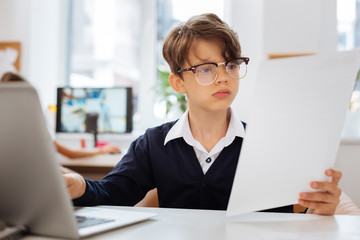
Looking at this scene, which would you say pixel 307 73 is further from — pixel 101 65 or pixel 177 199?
pixel 101 65

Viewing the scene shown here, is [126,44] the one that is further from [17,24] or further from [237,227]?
[237,227]

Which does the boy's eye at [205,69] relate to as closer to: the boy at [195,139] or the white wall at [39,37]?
the boy at [195,139]

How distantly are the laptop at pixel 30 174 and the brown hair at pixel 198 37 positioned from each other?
2.32ft

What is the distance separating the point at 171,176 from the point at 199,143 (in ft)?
0.44

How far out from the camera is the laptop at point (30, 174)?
0.50 meters

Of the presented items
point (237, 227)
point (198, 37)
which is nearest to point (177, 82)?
point (198, 37)

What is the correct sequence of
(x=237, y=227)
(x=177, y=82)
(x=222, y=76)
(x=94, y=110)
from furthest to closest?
(x=94, y=110)
(x=177, y=82)
(x=222, y=76)
(x=237, y=227)

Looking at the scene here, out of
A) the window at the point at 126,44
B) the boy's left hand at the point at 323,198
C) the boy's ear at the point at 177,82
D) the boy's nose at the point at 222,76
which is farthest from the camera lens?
the window at the point at 126,44

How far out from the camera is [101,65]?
3.66 m

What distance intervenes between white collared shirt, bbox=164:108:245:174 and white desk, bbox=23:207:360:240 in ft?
1.24

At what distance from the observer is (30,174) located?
0.54 m

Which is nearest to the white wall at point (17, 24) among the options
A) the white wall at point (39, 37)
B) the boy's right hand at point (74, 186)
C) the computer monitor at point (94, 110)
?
the white wall at point (39, 37)

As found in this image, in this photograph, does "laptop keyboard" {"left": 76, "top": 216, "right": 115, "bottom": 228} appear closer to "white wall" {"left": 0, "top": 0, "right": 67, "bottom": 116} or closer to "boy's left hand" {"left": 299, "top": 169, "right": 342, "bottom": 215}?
"boy's left hand" {"left": 299, "top": 169, "right": 342, "bottom": 215}

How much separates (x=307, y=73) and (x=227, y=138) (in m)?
0.56
